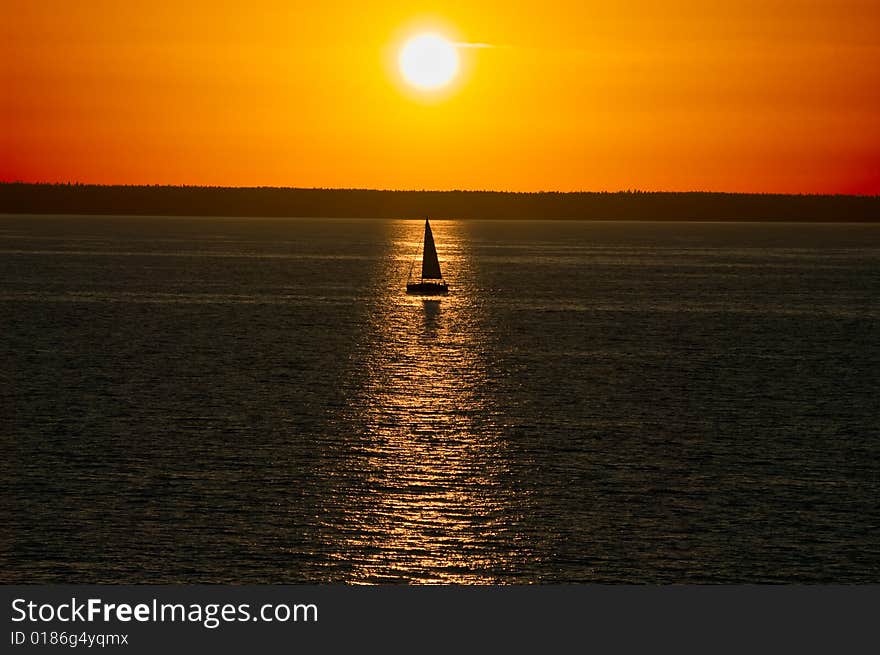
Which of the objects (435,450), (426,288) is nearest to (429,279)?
(426,288)

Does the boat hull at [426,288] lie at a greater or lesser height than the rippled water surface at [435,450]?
greater

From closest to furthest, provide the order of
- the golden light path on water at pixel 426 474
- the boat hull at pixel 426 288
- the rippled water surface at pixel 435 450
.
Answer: the golden light path on water at pixel 426 474 → the rippled water surface at pixel 435 450 → the boat hull at pixel 426 288

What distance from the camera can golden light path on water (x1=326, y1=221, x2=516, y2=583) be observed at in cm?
A: 3334

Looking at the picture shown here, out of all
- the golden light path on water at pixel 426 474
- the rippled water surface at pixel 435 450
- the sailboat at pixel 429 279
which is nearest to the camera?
the golden light path on water at pixel 426 474

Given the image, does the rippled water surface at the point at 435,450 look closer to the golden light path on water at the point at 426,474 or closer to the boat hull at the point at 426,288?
the golden light path on water at the point at 426,474

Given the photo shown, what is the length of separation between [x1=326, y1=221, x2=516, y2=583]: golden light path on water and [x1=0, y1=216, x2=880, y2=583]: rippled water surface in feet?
0.45

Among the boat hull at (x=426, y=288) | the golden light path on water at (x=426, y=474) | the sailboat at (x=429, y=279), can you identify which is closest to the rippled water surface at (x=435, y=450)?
the golden light path on water at (x=426, y=474)

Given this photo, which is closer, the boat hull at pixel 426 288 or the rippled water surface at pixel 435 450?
the rippled water surface at pixel 435 450

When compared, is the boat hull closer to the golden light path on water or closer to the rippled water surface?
the rippled water surface

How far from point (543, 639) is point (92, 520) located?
1546 cm

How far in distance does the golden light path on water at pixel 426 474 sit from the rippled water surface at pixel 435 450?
14 centimetres

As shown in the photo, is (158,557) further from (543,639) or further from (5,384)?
(5,384)

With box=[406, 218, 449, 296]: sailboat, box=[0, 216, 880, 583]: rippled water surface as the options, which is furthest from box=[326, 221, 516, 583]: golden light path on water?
box=[406, 218, 449, 296]: sailboat

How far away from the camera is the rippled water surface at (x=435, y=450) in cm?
3394
